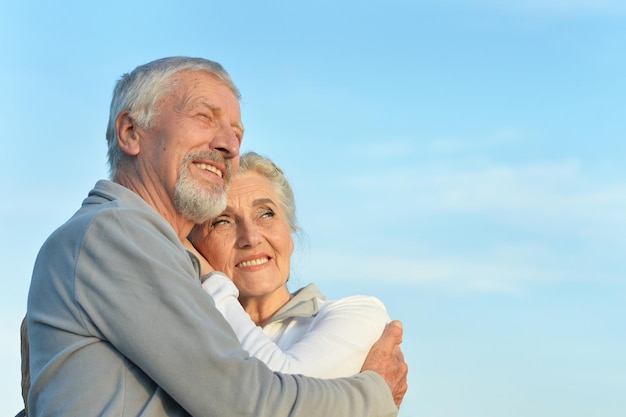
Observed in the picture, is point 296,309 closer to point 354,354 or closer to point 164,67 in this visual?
point 354,354

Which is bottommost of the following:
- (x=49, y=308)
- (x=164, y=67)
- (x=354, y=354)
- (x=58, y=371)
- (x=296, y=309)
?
(x=58, y=371)

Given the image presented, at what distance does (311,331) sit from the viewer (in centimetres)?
402

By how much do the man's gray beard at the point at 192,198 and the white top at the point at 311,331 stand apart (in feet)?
0.98

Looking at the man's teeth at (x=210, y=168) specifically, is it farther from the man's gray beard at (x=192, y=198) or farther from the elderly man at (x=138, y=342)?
the elderly man at (x=138, y=342)

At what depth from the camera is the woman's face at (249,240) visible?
4.62m

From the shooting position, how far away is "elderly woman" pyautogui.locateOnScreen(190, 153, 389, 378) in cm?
376

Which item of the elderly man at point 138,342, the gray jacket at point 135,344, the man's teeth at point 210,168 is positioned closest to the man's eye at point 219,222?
the man's teeth at point 210,168

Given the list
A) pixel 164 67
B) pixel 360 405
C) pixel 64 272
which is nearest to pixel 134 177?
pixel 164 67

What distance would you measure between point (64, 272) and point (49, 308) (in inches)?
6.0

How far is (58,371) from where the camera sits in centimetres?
321

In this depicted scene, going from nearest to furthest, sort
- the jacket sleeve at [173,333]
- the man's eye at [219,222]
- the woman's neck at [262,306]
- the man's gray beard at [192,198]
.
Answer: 1. the jacket sleeve at [173,333]
2. the man's gray beard at [192,198]
3. the woman's neck at [262,306]
4. the man's eye at [219,222]

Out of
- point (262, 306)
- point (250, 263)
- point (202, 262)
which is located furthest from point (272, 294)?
point (202, 262)

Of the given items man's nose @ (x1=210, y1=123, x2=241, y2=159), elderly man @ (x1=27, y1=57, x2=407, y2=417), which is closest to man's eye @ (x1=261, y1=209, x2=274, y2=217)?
man's nose @ (x1=210, y1=123, x2=241, y2=159)

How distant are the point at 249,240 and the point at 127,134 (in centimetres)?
87
